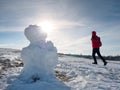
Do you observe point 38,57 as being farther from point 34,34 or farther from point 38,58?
point 34,34

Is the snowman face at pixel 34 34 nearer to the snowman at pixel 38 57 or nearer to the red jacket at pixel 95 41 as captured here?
the snowman at pixel 38 57

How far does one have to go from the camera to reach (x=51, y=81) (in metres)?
10.6

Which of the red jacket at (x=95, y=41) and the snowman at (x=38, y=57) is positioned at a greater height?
the red jacket at (x=95, y=41)

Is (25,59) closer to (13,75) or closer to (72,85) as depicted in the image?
(13,75)

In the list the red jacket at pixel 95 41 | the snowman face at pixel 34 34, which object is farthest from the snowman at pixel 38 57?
the red jacket at pixel 95 41

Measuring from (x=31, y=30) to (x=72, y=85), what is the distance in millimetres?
2938

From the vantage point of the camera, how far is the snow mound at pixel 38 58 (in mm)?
10867

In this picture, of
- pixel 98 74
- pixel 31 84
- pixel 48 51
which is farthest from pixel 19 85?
pixel 98 74

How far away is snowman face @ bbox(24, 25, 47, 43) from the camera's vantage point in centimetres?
1143

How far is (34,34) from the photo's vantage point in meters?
11.4

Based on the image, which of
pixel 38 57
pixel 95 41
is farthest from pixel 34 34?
pixel 95 41

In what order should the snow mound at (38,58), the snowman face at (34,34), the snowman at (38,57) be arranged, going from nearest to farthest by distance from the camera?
the snow mound at (38,58)
the snowman at (38,57)
the snowman face at (34,34)

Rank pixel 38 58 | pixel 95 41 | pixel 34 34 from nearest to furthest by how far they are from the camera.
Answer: pixel 38 58 → pixel 34 34 → pixel 95 41

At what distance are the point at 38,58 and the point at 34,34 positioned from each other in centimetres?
104
